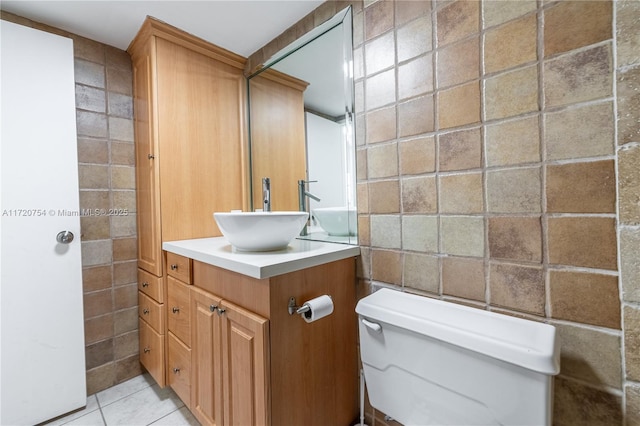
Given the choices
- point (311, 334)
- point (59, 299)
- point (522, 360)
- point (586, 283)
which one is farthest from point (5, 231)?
point (586, 283)

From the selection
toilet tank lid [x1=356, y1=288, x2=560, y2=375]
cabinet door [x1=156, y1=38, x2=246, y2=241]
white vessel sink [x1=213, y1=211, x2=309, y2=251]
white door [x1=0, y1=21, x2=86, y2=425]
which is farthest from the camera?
cabinet door [x1=156, y1=38, x2=246, y2=241]

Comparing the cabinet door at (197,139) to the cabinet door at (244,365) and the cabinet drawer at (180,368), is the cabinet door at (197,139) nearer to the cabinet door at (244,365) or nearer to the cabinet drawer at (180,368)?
the cabinet drawer at (180,368)

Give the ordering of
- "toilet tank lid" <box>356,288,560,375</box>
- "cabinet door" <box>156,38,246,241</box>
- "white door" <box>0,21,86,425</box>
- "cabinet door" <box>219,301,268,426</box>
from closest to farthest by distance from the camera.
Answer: "toilet tank lid" <box>356,288,560,375</box>, "cabinet door" <box>219,301,268,426</box>, "white door" <box>0,21,86,425</box>, "cabinet door" <box>156,38,246,241</box>

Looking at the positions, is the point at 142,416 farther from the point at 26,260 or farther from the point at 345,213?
the point at 345,213

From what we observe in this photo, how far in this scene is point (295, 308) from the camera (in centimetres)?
97

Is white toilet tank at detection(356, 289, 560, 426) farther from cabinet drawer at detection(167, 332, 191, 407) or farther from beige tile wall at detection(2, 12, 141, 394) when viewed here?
beige tile wall at detection(2, 12, 141, 394)

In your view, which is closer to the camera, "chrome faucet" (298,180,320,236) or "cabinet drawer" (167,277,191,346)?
"cabinet drawer" (167,277,191,346)

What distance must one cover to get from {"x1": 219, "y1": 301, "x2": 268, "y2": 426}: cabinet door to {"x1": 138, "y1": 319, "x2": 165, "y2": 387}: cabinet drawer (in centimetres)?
62

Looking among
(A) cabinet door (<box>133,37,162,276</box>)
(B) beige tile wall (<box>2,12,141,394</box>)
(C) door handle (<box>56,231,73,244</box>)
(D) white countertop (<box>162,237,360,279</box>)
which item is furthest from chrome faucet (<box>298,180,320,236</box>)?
(C) door handle (<box>56,231,73,244</box>)

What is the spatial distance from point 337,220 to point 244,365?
71cm

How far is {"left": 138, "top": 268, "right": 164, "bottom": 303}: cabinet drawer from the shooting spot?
1476 mm

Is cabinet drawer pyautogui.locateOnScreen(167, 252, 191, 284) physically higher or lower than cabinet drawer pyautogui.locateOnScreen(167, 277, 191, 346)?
higher

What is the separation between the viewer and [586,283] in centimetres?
73

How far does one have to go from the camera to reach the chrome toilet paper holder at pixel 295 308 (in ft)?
3.02
